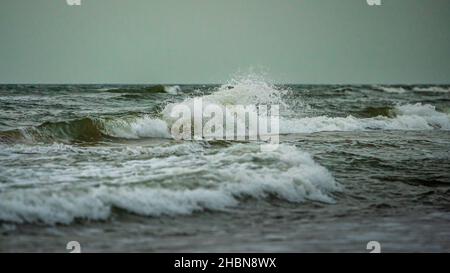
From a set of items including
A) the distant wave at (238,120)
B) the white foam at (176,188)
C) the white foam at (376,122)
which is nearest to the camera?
the white foam at (176,188)

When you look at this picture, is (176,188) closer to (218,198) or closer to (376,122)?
(218,198)

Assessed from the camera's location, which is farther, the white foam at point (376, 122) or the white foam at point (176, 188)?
the white foam at point (376, 122)

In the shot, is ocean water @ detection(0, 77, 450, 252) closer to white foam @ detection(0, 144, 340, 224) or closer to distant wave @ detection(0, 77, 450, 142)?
white foam @ detection(0, 144, 340, 224)

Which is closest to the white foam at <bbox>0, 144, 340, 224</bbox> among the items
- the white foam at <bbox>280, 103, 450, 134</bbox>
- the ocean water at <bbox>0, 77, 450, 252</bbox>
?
the ocean water at <bbox>0, 77, 450, 252</bbox>

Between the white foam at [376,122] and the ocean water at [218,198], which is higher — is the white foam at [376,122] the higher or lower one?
the lower one

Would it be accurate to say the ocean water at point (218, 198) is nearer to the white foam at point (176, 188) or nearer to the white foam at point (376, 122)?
the white foam at point (176, 188)

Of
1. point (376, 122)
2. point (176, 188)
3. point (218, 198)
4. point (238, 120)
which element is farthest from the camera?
point (376, 122)

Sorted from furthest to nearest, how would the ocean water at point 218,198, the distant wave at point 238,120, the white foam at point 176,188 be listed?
the distant wave at point 238,120
the white foam at point 176,188
the ocean water at point 218,198

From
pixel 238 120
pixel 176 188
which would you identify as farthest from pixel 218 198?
pixel 238 120

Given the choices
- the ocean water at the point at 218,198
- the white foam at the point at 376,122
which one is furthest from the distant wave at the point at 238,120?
the ocean water at the point at 218,198

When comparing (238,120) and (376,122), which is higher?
(238,120)
